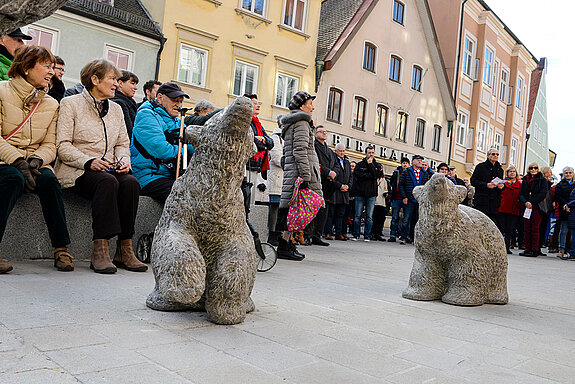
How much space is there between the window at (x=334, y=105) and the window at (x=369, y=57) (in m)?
2.24

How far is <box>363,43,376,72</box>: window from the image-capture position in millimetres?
23609

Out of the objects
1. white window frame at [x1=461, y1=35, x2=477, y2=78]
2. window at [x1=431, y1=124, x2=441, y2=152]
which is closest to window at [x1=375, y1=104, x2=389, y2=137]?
window at [x1=431, y1=124, x2=441, y2=152]

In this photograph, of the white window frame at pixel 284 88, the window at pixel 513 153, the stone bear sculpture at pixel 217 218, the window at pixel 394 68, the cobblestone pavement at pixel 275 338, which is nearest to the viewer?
the cobblestone pavement at pixel 275 338

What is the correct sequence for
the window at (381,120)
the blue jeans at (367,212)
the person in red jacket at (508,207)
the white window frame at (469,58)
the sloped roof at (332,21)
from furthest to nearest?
the white window frame at (469,58) < the window at (381,120) < the sloped roof at (332,21) < the blue jeans at (367,212) < the person in red jacket at (508,207)

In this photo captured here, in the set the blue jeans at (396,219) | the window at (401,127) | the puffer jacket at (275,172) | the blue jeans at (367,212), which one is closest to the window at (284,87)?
the window at (401,127)

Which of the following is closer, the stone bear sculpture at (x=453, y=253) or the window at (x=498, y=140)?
the stone bear sculpture at (x=453, y=253)

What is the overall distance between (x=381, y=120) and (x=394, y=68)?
9.05ft

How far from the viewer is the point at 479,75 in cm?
3034

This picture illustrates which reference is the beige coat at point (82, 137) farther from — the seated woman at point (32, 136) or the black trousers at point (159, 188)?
the black trousers at point (159, 188)

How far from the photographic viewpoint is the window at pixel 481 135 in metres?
31.0

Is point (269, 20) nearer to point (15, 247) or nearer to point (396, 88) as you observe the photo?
point (396, 88)

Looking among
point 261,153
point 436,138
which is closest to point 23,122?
point 261,153

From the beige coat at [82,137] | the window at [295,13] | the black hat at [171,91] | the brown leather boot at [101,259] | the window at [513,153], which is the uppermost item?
the window at [295,13]

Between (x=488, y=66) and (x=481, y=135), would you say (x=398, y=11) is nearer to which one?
(x=488, y=66)
